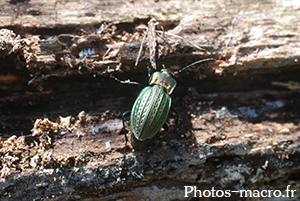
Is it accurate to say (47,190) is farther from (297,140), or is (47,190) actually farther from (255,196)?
(297,140)

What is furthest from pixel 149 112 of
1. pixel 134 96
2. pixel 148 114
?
pixel 134 96

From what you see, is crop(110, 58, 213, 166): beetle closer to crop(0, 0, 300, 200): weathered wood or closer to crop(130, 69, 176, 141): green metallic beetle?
crop(130, 69, 176, 141): green metallic beetle

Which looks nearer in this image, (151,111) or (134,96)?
(151,111)

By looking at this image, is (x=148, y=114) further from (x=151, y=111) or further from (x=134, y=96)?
(x=134, y=96)

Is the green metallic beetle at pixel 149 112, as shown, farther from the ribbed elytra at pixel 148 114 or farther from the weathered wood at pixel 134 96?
the weathered wood at pixel 134 96

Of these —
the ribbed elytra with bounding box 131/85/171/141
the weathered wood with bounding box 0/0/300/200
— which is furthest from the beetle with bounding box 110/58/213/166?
the weathered wood with bounding box 0/0/300/200

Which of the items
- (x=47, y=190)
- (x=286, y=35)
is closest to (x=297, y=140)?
(x=286, y=35)
